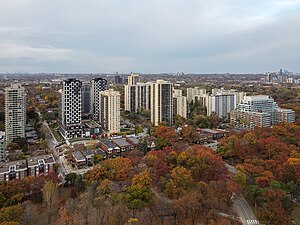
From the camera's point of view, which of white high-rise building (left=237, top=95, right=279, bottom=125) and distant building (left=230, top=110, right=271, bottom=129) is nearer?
distant building (left=230, top=110, right=271, bottom=129)

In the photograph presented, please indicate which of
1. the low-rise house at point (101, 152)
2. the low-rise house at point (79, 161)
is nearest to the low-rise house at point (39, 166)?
the low-rise house at point (79, 161)

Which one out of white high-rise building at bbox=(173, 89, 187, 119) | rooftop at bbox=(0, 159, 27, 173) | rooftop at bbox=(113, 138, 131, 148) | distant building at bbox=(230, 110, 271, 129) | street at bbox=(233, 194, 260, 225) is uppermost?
white high-rise building at bbox=(173, 89, 187, 119)

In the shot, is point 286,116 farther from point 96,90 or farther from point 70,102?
point 70,102

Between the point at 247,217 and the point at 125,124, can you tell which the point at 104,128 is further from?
the point at 247,217

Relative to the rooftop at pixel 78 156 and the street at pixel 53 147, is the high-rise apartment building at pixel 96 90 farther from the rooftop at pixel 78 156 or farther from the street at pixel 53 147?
the rooftop at pixel 78 156

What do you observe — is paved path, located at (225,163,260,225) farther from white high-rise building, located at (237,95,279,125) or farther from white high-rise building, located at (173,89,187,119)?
white high-rise building, located at (173,89,187,119)

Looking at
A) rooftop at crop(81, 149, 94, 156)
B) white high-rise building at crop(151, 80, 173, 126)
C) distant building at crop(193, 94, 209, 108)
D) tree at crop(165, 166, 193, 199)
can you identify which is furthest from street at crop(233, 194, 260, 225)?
distant building at crop(193, 94, 209, 108)

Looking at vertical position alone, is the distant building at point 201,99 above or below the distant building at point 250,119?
above
